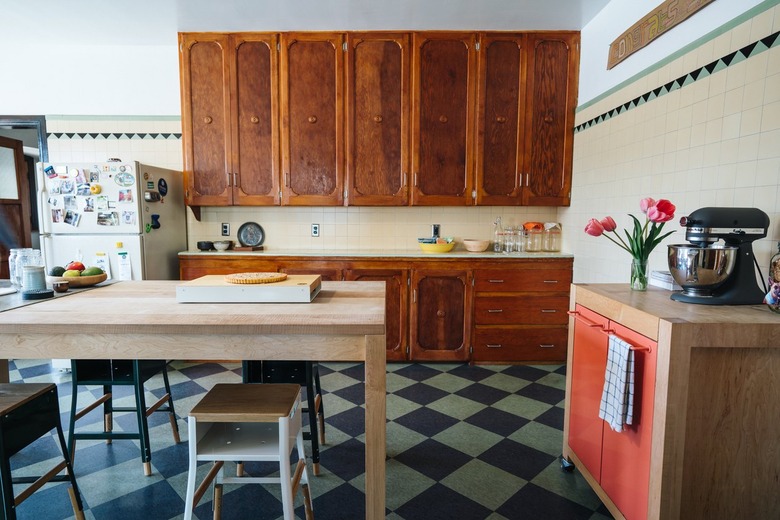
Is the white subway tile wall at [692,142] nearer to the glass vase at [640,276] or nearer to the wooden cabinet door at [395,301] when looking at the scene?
the glass vase at [640,276]

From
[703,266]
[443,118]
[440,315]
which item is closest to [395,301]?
[440,315]

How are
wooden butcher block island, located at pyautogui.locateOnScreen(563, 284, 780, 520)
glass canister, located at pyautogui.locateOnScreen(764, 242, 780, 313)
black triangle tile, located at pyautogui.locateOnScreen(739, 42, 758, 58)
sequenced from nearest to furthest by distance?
wooden butcher block island, located at pyautogui.locateOnScreen(563, 284, 780, 520)
glass canister, located at pyautogui.locateOnScreen(764, 242, 780, 313)
black triangle tile, located at pyautogui.locateOnScreen(739, 42, 758, 58)

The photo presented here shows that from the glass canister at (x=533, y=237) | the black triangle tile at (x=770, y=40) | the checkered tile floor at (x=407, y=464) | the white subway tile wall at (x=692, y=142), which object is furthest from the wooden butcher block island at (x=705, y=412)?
the glass canister at (x=533, y=237)

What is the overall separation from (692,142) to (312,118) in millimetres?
2573

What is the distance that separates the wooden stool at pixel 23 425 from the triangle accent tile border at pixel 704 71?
2974mm

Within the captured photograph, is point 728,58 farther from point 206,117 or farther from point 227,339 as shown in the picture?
point 206,117

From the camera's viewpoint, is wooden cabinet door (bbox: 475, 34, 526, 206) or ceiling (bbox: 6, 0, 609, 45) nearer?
ceiling (bbox: 6, 0, 609, 45)

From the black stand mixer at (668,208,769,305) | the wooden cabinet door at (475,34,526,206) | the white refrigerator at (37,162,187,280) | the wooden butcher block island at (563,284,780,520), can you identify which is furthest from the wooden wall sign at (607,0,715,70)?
the white refrigerator at (37,162,187,280)

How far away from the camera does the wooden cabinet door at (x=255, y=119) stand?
3.41 m

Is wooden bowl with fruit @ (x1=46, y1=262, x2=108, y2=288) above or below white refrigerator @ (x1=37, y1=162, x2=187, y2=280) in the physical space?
below

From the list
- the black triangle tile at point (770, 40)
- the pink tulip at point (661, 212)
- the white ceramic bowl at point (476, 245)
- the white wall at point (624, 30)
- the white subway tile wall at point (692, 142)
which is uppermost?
the white wall at point (624, 30)

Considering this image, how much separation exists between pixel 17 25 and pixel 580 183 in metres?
4.52

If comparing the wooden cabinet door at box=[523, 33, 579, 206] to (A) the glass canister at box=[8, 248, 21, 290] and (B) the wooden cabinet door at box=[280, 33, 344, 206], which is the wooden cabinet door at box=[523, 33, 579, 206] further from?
(A) the glass canister at box=[8, 248, 21, 290]

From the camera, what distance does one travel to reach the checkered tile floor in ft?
5.66
